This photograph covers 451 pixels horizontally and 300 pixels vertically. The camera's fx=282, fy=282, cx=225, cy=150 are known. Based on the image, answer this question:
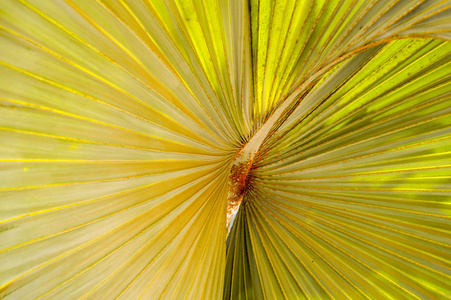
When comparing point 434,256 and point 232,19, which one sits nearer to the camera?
point 232,19

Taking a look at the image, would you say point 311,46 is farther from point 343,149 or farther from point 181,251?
point 181,251

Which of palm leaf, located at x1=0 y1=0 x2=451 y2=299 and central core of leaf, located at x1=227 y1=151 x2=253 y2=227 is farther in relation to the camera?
central core of leaf, located at x1=227 y1=151 x2=253 y2=227

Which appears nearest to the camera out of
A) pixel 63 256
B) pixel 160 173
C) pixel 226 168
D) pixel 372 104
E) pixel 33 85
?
pixel 33 85

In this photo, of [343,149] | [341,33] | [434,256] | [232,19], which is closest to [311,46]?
[341,33]

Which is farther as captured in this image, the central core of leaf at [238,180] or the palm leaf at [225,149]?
the central core of leaf at [238,180]

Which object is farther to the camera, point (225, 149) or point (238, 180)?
point (238, 180)

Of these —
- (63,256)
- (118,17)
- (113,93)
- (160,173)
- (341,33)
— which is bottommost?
(63,256)

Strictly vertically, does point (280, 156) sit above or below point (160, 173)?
above

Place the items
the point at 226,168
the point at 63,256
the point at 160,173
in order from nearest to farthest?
the point at 63,256
the point at 160,173
the point at 226,168
